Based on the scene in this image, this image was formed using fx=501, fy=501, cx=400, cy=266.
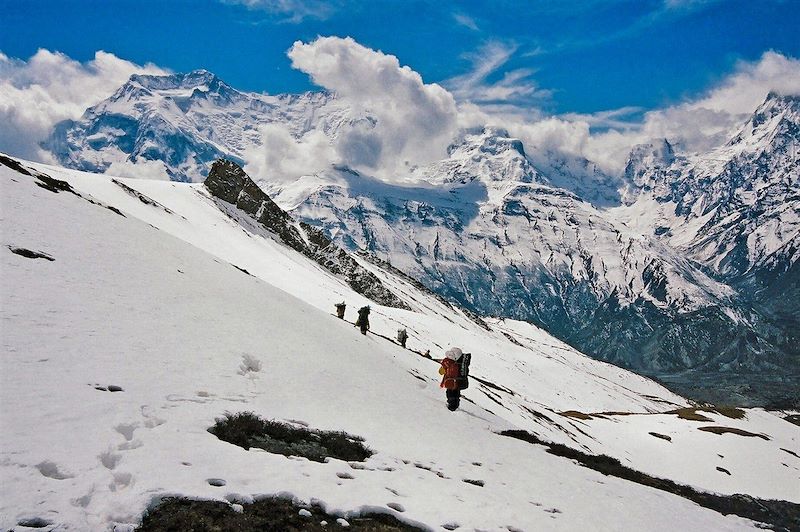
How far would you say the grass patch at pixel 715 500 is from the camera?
69.7 feet

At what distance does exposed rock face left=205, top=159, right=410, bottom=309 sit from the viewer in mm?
155750

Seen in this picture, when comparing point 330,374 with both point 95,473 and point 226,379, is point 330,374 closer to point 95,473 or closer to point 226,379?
point 226,379

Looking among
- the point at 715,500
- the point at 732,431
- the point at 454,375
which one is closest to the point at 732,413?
the point at 732,431

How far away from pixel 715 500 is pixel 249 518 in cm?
2309

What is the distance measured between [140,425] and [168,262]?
20584 millimetres

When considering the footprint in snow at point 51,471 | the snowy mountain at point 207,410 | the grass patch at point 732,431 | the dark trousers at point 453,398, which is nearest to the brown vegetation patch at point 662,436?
the grass patch at point 732,431

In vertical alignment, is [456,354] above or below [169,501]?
above

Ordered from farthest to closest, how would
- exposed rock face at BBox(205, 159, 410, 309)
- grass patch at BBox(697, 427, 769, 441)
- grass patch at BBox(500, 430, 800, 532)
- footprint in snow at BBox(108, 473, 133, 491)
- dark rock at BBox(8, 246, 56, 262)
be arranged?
exposed rock face at BBox(205, 159, 410, 309)
grass patch at BBox(697, 427, 769, 441)
dark rock at BBox(8, 246, 56, 262)
grass patch at BBox(500, 430, 800, 532)
footprint in snow at BBox(108, 473, 133, 491)

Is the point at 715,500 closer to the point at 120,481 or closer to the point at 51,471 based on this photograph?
the point at 120,481

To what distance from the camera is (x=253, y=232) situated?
138 meters

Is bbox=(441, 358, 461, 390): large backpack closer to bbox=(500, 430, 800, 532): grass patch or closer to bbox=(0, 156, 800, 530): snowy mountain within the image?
bbox=(0, 156, 800, 530): snowy mountain

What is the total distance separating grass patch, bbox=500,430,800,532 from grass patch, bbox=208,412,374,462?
39.3 feet

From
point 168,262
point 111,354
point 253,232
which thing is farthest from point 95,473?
point 253,232

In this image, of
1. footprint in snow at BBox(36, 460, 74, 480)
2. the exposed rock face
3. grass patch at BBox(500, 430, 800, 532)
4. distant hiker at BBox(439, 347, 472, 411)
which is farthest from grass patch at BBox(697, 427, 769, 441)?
the exposed rock face
